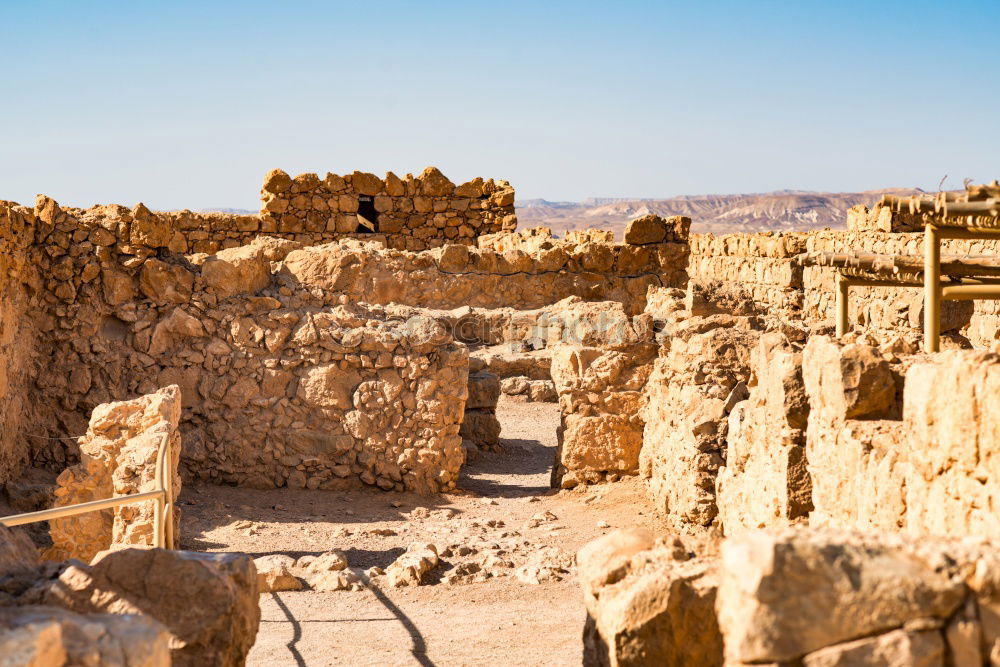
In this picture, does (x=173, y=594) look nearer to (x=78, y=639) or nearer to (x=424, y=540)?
(x=78, y=639)

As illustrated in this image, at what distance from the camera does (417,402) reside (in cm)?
888

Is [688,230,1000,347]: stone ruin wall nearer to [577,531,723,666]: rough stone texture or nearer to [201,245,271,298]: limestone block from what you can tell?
[577,531,723,666]: rough stone texture

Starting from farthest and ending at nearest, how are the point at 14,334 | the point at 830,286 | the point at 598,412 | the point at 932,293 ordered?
1. the point at 830,286
2. the point at 598,412
3. the point at 14,334
4. the point at 932,293

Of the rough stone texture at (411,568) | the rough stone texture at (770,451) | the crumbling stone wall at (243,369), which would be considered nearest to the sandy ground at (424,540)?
the rough stone texture at (411,568)

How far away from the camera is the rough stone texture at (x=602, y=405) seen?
9094 mm

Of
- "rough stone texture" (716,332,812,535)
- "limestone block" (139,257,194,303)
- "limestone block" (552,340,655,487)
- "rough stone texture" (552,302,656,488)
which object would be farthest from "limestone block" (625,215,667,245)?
"rough stone texture" (716,332,812,535)

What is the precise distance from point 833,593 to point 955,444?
3.34 feet

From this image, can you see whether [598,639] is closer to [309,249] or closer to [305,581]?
[305,581]

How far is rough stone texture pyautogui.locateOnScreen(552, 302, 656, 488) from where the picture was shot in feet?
29.8

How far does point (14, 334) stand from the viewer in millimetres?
8562

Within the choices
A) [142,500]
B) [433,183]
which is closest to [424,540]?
[142,500]

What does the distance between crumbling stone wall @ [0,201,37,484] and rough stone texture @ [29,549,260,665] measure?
5.58 meters

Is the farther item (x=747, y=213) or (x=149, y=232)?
(x=747, y=213)

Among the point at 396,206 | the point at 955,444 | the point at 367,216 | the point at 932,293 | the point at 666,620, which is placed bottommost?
the point at 666,620
